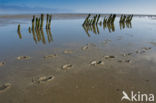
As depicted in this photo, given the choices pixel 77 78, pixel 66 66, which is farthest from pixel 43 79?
pixel 66 66

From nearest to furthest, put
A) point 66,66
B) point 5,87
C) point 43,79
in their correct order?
point 5,87 → point 43,79 → point 66,66

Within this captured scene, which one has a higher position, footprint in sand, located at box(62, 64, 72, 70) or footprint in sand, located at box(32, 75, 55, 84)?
footprint in sand, located at box(62, 64, 72, 70)

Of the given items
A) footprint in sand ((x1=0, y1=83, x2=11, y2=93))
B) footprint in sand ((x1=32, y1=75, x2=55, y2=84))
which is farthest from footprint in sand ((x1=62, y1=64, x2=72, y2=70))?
footprint in sand ((x1=0, y1=83, x2=11, y2=93))

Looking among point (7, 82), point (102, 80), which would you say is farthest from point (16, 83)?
point (102, 80)

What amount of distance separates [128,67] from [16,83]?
311cm

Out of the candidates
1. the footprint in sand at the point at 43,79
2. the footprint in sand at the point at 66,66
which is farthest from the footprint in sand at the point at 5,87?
the footprint in sand at the point at 66,66

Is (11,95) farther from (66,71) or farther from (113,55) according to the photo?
(113,55)

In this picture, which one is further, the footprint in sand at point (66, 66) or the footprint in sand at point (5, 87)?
the footprint in sand at point (66, 66)

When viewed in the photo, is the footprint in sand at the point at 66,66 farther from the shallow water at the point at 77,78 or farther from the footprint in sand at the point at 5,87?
the footprint in sand at the point at 5,87

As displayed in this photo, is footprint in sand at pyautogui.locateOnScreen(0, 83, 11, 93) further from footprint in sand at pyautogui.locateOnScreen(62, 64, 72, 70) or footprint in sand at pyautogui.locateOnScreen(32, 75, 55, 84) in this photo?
footprint in sand at pyautogui.locateOnScreen(62, 64, 72, 70)

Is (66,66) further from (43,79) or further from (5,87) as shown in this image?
(5,87)

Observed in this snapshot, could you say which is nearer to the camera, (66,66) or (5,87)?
(5,87)

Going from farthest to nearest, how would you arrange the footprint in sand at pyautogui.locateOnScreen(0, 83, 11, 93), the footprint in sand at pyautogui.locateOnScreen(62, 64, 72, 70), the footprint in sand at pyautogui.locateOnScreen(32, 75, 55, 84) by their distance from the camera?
the footprint in sand at pyautogui.locateOnScreen(62, 64, 72, 70)
the footprint in sand at pyautogui.locateOnScreen(32, 75, 55, 84)
the footprint in sand at pyautogui.locateOnScreen(0, 83, 11, 93)

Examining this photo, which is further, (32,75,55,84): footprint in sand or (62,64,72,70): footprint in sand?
(62,64,72,70): footprint in sand
